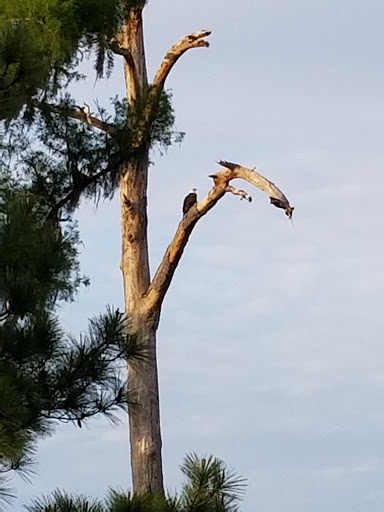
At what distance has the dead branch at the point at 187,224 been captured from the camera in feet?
25.6

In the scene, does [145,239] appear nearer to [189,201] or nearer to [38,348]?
[189,201]

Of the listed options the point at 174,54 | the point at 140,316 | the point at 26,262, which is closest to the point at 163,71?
the point at 174,54

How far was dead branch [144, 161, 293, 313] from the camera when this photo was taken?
7.82 m

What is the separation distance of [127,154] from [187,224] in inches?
24.5

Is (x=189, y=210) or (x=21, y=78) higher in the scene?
(x=189, y=210)

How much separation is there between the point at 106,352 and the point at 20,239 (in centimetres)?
61

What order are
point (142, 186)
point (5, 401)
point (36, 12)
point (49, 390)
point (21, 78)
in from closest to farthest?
point (21, 78) → point (5, 401) → point (49, 390) → point (36, 12) → point (142, 186)

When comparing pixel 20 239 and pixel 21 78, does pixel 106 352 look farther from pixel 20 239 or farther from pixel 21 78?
pixel 21 78

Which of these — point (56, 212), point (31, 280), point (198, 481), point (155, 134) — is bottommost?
point (198, 481)

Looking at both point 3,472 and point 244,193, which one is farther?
point 244,193

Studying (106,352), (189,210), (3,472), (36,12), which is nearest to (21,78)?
(106,352)

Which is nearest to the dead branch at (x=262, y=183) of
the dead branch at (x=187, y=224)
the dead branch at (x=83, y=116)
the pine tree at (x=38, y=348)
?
the dead branch at (x=187, y=224)

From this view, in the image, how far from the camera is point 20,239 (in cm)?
495

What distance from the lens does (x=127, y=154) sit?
815 centimetres
